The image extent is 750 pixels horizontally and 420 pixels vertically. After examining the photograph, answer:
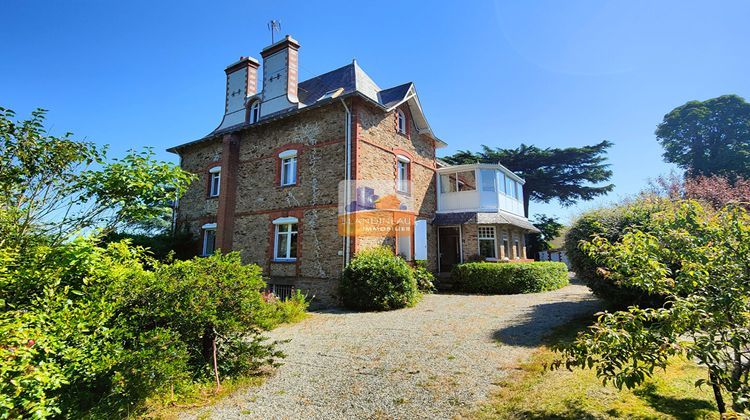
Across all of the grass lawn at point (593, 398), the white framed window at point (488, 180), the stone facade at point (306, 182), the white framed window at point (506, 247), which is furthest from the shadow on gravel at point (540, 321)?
the white framed window at point (488, 180)

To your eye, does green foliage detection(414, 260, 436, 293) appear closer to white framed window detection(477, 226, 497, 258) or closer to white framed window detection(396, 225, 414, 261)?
white framed window detection(396, 225, 414, 261)

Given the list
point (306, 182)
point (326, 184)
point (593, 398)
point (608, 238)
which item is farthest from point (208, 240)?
point (593, 398)

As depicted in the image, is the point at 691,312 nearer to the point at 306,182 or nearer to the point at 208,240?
the point at 306,182

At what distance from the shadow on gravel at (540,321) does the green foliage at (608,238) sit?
3.53 ft

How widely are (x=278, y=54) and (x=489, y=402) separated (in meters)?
15.9

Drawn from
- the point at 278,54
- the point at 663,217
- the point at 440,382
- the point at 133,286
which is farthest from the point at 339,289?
the point at 278,54

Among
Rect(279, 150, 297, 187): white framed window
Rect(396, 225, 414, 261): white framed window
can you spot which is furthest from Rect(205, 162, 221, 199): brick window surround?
Rect(396, 225, 414, 261): white framed window

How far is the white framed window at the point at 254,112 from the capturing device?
54.2 ft

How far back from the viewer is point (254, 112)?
54.9 ft

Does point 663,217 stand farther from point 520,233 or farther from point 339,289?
point 520,233

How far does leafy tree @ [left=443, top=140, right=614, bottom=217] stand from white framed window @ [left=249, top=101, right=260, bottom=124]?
794 inches

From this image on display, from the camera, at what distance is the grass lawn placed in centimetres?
357

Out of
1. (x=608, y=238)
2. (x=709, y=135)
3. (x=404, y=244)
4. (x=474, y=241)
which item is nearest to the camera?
(x=608, y=238)

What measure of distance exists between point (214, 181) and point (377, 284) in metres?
10.9
